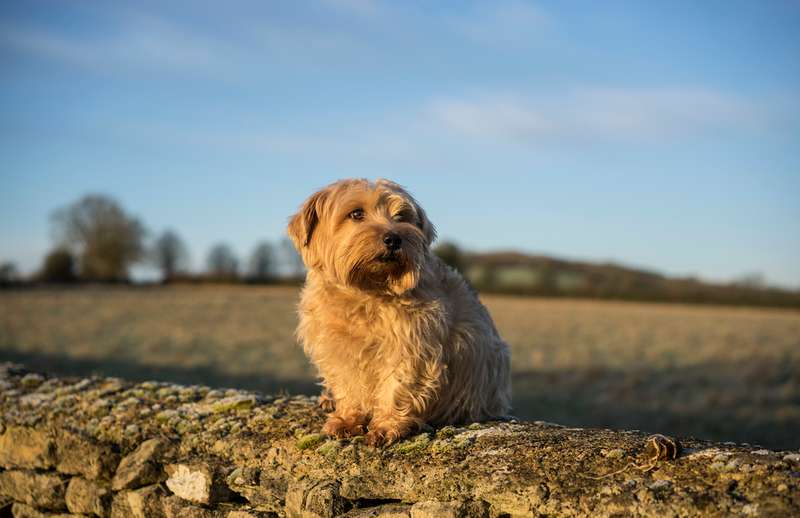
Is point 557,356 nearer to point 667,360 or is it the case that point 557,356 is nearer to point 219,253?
point 667,360

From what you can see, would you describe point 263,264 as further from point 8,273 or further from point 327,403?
point 327,403

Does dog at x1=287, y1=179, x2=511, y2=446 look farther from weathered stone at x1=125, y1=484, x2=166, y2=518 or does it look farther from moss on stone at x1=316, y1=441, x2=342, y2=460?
weathered stone at x1=125, y1=484, x2=166, y2=518

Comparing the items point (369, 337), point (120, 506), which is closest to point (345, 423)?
point (369, 337)

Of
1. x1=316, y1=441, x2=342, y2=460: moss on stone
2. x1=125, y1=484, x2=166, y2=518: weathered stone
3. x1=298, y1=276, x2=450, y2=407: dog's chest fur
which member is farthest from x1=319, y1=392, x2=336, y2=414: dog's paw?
x1=125, y1=484, x2=166, y2=518: weathered stone

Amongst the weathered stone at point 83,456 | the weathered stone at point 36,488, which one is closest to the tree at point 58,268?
the weathered stone at point 36,488

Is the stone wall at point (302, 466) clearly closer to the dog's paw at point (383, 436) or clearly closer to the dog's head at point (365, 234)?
the dog's paw at point (383, 436)

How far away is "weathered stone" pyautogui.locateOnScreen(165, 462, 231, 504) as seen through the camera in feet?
15.6

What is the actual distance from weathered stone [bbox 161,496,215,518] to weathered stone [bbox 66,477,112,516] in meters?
0.62

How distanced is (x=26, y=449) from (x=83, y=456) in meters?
0.73

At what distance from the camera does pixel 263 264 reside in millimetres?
69062

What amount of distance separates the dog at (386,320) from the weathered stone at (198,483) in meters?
0.82

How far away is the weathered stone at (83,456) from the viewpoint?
5.34 meters

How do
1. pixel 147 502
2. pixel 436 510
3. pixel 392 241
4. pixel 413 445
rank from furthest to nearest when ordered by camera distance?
pixel 147 502 → pixel 392 241 → pixel 413 445 → pixel 436 510

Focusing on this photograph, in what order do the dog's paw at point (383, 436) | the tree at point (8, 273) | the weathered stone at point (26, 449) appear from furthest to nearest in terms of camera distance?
the tree at point (8, 273)
the weathered stone at point (26, 449)
the dog's paw at point (383, 436)
